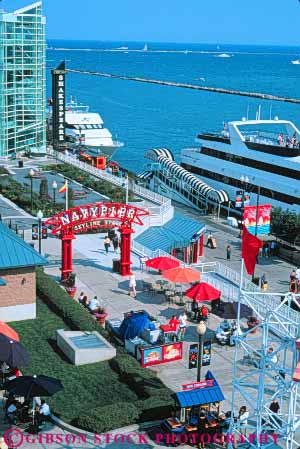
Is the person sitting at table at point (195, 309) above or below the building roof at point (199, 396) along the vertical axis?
below

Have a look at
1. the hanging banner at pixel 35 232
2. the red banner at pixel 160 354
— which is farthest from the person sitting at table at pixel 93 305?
the hanging banner at pixel 35 232

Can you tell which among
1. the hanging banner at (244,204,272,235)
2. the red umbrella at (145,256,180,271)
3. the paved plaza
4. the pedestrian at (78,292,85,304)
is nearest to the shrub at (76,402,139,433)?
the paved plaza

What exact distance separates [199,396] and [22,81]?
48.4 metres

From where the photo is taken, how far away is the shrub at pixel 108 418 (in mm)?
17562

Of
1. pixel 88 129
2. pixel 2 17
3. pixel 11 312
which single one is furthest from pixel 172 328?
pixel 88 129

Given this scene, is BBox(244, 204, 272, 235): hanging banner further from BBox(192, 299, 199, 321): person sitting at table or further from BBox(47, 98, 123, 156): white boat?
BBox(47, 98, 123, 156): white boat

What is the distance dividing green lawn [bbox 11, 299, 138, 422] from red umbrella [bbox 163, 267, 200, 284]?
5.16 m

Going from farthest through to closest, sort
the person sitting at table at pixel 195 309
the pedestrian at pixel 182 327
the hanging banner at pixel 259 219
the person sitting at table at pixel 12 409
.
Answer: the hanging banner at pixel 259 219 → the person sitting at table at pixel 195 309 → the pedestrian at pixel 182 327 → the person sitting at table at pixel 12 409

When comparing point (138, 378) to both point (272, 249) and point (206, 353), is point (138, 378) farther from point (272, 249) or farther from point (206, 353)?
point (272, 249)

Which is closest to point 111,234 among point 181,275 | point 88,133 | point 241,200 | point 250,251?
point 181,275

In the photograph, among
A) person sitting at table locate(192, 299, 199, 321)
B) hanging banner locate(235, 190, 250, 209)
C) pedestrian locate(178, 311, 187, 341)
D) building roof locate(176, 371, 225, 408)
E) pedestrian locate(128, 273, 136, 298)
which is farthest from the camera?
hanging banner locate(235, 190, 250, 209)

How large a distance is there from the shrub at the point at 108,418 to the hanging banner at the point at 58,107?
51.4 metres

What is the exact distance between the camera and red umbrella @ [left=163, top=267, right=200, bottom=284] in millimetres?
27656

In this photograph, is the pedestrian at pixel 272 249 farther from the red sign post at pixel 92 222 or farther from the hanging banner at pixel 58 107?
the hanging banner at pixel 58 107
